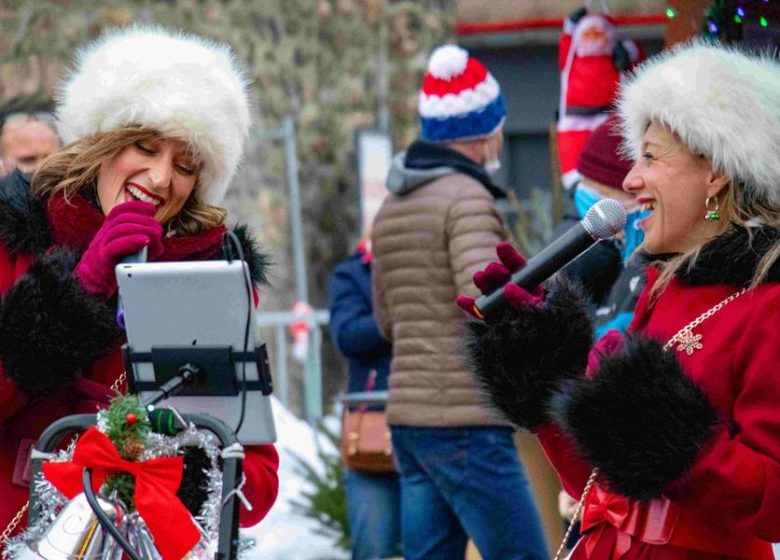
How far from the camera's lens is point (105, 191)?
11.1 ft

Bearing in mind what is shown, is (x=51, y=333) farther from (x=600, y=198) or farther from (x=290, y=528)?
(x=290, y=528)

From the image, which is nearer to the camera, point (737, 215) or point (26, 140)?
point (737, 215)

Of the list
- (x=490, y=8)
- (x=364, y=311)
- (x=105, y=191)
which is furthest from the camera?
(x=490, y=8)

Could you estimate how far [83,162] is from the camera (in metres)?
3.39

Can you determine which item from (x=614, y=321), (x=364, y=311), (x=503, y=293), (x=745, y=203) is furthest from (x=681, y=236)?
(x=364, y=311)

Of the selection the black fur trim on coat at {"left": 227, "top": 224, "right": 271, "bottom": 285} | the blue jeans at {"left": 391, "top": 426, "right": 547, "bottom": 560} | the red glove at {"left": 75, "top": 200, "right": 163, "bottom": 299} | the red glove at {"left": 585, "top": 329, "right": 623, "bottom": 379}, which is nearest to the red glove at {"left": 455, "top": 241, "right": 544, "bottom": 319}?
the red glove at {"left": 585, "top": 329, "right": 623, "bottom": 379}

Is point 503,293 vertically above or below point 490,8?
above

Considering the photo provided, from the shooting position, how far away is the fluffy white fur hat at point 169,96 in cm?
340

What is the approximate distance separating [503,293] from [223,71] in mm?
872

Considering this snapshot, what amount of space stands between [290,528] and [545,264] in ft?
15.8

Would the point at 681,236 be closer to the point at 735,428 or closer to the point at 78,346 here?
the point at 735,428

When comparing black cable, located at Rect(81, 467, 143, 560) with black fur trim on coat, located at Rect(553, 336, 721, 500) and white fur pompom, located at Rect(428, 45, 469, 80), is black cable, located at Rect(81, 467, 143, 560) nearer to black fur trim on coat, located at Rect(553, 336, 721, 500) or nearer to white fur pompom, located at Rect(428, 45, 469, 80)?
black fur trim on coat, located at Rect(553, 336, 721, 500)

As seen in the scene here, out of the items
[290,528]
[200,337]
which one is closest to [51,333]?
[200,337]

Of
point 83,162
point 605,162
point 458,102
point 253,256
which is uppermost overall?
point 83,162
